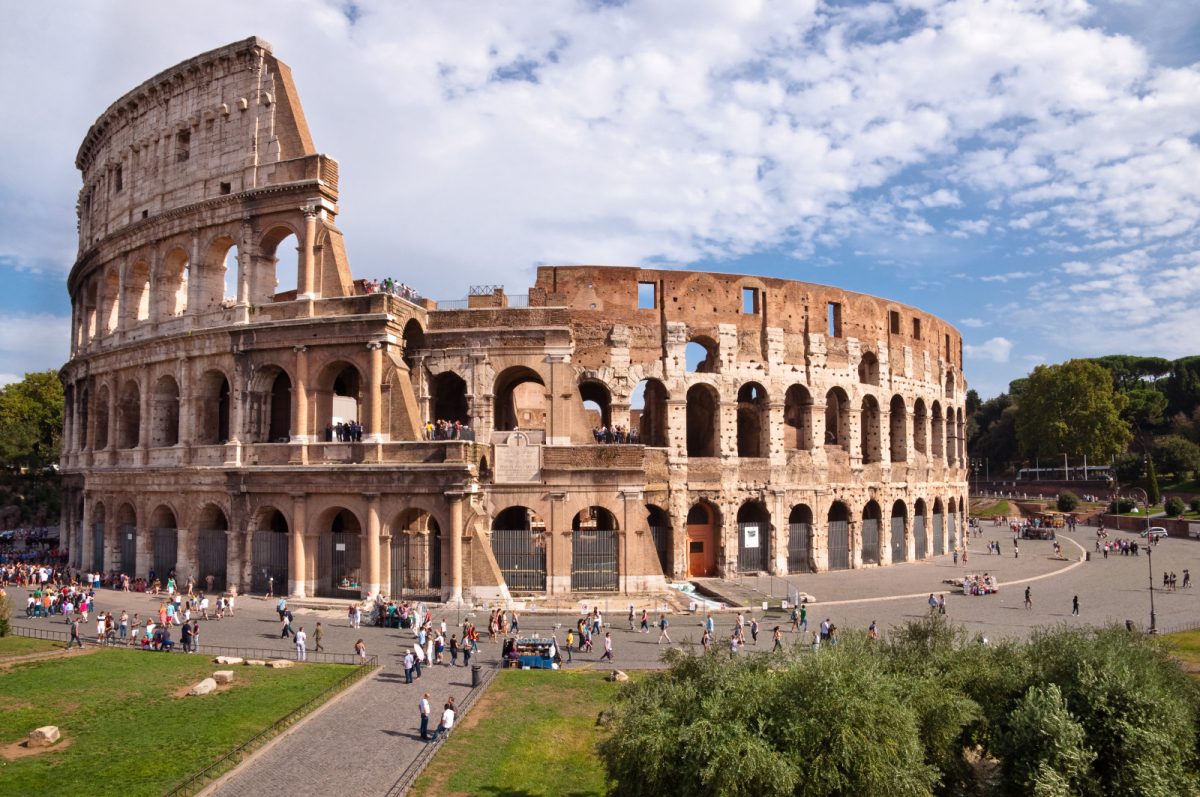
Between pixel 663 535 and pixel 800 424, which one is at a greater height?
pixel 800 424

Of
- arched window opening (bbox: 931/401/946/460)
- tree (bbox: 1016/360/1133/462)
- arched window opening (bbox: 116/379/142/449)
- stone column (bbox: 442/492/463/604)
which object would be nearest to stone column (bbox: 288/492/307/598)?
stone column (bbox: 442/492/463/604)

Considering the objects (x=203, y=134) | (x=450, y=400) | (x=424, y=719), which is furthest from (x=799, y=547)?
(x=203, y=134)

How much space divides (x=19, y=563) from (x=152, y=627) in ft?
64.1

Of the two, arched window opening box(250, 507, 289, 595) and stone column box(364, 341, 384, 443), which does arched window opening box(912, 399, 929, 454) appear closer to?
stone column box(364, 341, 384, 443)

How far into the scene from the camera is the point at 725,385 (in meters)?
34.9

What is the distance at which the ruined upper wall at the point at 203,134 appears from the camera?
3050cm

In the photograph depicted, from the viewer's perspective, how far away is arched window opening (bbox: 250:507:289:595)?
2859 cm

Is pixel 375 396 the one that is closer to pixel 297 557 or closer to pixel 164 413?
pixel 297 557

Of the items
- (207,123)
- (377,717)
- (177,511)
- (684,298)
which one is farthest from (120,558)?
(684,298)

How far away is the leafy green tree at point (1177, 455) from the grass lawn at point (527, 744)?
7213 centimetres

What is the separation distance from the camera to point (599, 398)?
118 ft

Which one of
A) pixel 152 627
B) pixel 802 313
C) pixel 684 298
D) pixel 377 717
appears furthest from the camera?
pixel 802 313

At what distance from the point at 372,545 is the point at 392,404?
187 inches

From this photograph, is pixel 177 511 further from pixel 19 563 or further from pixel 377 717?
pixel 377 717
